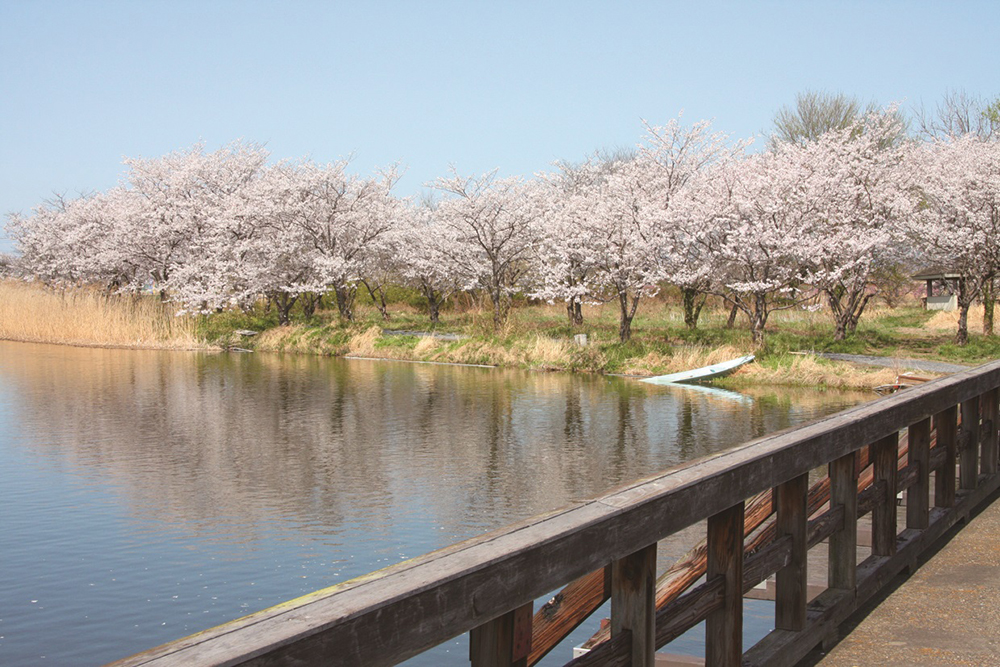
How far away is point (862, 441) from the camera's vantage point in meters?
4.99

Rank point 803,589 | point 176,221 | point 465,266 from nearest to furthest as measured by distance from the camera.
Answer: point 803,589 < point 465,266 < point 176,221

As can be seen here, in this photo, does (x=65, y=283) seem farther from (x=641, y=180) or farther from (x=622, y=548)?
(x=622, y=548)

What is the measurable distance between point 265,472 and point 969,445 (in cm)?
980

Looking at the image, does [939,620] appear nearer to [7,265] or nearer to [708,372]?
[708,372]

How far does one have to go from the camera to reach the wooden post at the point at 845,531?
505 centimetres

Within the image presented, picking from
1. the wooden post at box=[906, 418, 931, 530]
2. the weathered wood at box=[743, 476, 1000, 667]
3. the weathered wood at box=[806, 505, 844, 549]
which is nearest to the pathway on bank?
the weathered wood at box=[743, 476, 1000, 667]

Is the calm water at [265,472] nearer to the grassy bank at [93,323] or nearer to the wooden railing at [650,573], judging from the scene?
the wooden railing at [650,573]

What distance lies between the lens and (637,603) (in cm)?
336

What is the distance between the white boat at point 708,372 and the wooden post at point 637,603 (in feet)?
73.8

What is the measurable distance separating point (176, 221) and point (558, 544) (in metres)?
44.1

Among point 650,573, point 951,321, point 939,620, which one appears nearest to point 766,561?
point 650,573

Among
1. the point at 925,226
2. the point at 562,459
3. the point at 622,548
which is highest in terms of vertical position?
the point at 925,226

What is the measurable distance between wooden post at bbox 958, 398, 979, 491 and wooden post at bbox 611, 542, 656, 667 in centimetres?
486

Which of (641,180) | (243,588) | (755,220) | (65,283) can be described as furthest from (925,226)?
(65,283)
